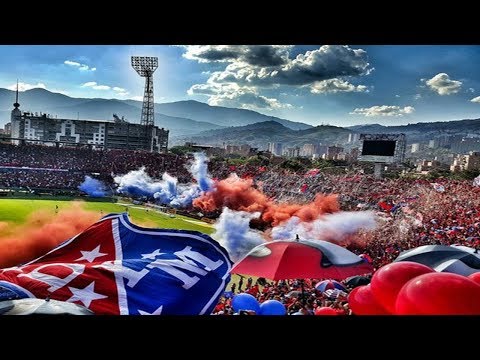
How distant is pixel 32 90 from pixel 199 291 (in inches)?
131

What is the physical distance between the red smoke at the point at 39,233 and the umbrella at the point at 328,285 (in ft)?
9.12

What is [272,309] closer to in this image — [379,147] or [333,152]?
[333,152]

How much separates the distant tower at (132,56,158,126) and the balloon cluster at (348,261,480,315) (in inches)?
133

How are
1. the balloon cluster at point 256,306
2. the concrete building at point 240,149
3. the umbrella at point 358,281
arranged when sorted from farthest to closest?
the concrete building at point 240,149
the umbrella at point 358,281
the balloon cluster at point 256,306

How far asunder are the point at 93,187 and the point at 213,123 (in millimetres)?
1995

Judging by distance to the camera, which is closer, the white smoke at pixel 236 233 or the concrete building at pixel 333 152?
the white smoke at pixel 236 233

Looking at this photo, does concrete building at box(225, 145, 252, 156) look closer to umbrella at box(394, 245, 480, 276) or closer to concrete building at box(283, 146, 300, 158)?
concrete building at box(283, 146, 300, 158)

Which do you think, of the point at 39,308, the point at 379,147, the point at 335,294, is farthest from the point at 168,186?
the point at 379,147

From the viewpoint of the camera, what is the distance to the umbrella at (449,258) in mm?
4043

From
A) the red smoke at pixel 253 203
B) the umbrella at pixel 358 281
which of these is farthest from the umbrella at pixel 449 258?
the red smoke at pixel 253 203

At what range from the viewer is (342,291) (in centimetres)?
430

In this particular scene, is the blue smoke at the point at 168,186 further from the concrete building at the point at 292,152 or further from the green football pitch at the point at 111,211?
the concrete building at the point at 292,152
